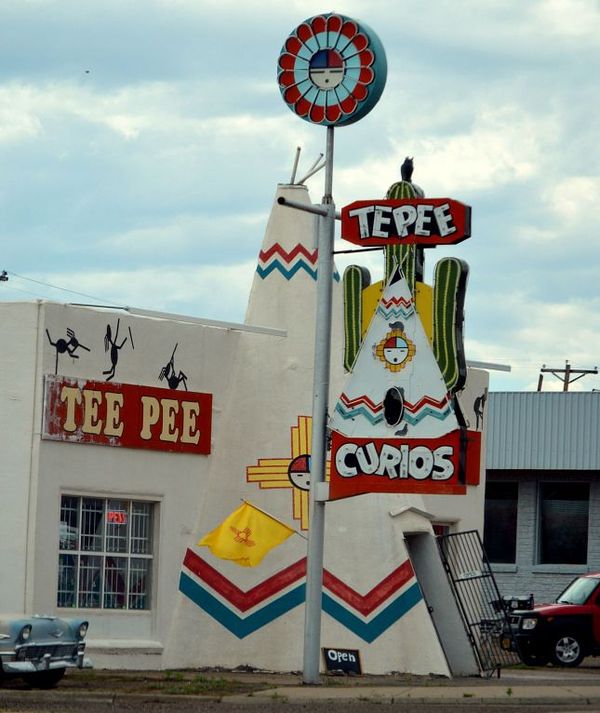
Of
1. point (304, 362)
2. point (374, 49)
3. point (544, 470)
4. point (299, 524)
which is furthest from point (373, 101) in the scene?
point (544, 470)

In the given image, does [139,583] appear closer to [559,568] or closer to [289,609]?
[289,609]

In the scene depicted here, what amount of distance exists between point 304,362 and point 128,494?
3.27 meters

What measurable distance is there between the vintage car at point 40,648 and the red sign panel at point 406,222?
227 inches

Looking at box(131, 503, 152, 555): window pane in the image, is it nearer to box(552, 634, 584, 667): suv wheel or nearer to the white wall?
the white wall

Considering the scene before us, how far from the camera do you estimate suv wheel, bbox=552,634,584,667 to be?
86.5ft

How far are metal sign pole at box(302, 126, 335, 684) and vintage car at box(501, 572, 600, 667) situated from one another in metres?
7.91

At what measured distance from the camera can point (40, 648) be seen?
17250mm

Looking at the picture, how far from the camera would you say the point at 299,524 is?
869 inches

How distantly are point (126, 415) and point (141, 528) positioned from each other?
164cm

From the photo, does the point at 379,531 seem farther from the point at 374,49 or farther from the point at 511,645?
the point at 374,49

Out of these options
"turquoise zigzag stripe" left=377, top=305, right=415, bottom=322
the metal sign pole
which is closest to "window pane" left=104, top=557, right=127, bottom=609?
the metal sign pole

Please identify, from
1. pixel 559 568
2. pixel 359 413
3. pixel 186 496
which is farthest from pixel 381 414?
pixel 559 568

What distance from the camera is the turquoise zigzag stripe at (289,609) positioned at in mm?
21578

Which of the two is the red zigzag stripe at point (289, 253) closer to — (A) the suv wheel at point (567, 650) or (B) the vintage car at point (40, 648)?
(B) the vintage car at point (40, 648)
